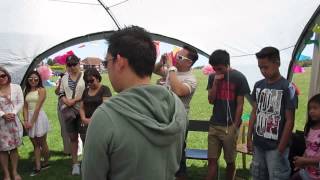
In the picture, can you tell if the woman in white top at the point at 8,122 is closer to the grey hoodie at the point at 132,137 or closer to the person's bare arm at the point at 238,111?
the person's bare arm at the point at 238,111

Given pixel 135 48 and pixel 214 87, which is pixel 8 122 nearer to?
pixel 214 87

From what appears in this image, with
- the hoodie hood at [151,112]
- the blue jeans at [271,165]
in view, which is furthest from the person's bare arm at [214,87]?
the hoodie hood at [151,112]

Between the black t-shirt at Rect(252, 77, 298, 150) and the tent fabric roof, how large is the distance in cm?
197

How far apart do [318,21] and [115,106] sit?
4.53 metres

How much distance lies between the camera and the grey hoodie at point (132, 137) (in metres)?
1.41

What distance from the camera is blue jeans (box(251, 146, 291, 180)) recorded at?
11.6 feet

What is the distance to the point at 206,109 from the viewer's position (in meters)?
12.6

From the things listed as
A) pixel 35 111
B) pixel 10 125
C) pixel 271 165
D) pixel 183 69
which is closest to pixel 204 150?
pixel 183 69

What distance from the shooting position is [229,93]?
4.43m

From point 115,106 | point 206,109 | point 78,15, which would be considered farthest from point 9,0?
point 206,109

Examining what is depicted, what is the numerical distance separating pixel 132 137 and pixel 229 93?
3.13 metres

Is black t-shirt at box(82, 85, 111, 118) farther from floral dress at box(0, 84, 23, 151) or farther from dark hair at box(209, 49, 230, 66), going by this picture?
dark hair at box(209, 49, 230, 66)

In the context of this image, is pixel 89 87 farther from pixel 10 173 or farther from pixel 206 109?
pixel 206 109

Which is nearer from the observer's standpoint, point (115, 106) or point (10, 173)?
point (115, 106)
